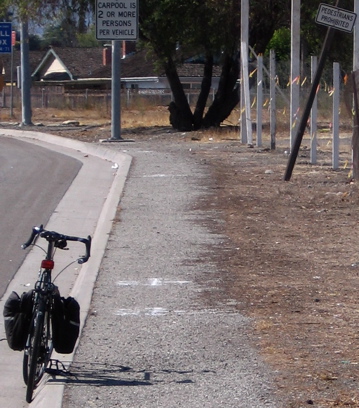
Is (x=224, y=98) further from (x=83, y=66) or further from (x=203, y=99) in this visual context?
(x=83, y=66)

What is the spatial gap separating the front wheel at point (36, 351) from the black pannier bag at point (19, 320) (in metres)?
0.05

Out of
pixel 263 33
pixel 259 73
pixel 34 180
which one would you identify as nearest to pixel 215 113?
pixel 263 33

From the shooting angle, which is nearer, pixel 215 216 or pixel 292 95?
pixel 215 216

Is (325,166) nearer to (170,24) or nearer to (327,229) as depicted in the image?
(327,229)

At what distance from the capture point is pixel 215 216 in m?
11.7

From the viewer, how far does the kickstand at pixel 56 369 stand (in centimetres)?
552

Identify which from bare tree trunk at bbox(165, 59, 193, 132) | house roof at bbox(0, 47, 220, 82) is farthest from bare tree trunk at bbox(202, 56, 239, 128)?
house roof at bbox(0, 47, 220, 82)

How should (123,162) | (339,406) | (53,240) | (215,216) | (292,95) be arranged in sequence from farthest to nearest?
(123,162), (292,95), (215,216), (53,240), (339,406)

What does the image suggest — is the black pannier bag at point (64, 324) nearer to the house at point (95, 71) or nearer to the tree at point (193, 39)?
the tree at point (193, 39)

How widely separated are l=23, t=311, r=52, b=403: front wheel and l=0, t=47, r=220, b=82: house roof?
54103mm

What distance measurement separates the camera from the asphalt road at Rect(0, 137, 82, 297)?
1004 cm

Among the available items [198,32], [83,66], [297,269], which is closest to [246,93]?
[198,32]

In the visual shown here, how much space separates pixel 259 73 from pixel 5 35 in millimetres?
15432

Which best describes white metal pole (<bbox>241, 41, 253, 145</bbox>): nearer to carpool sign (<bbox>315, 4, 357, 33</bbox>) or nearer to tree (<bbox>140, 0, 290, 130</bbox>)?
tree (<bbox>140, 0, 290, 130</bbox>)
